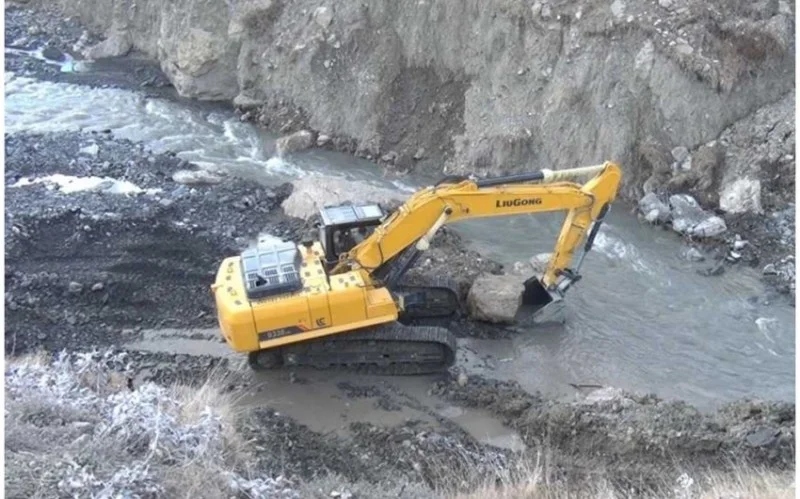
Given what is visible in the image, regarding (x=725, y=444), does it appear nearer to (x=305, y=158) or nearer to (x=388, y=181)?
(x=388, y=181)

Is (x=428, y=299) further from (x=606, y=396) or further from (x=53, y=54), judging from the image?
(x=53, y=54)

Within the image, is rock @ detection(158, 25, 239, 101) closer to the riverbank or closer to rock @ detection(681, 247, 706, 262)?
the riverbank

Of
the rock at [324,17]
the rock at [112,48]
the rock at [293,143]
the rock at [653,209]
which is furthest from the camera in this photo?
the rock at [112,48]

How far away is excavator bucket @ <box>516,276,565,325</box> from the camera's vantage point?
11141 mm

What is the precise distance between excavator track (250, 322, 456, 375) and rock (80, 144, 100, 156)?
7741 mm

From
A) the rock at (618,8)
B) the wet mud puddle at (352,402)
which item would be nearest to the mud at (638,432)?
the wet mud puddle at (352,402)

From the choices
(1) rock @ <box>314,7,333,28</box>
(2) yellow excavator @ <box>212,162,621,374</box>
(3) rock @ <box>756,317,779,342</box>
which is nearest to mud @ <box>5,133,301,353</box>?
(2) yellow excavator @ <box>212,162,621,374</box>

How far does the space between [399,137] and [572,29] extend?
381cm

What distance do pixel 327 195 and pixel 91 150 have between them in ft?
16.8

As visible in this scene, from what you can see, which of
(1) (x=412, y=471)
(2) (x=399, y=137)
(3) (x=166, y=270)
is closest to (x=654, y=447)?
(1) (x=412, y=471)

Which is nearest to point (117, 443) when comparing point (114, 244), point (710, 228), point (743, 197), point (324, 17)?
point (114, 244)

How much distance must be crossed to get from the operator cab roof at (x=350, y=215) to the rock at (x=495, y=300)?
6.62 ft

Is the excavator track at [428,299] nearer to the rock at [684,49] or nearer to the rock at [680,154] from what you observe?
the rock at [680,154]

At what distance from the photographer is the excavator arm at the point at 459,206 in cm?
993
